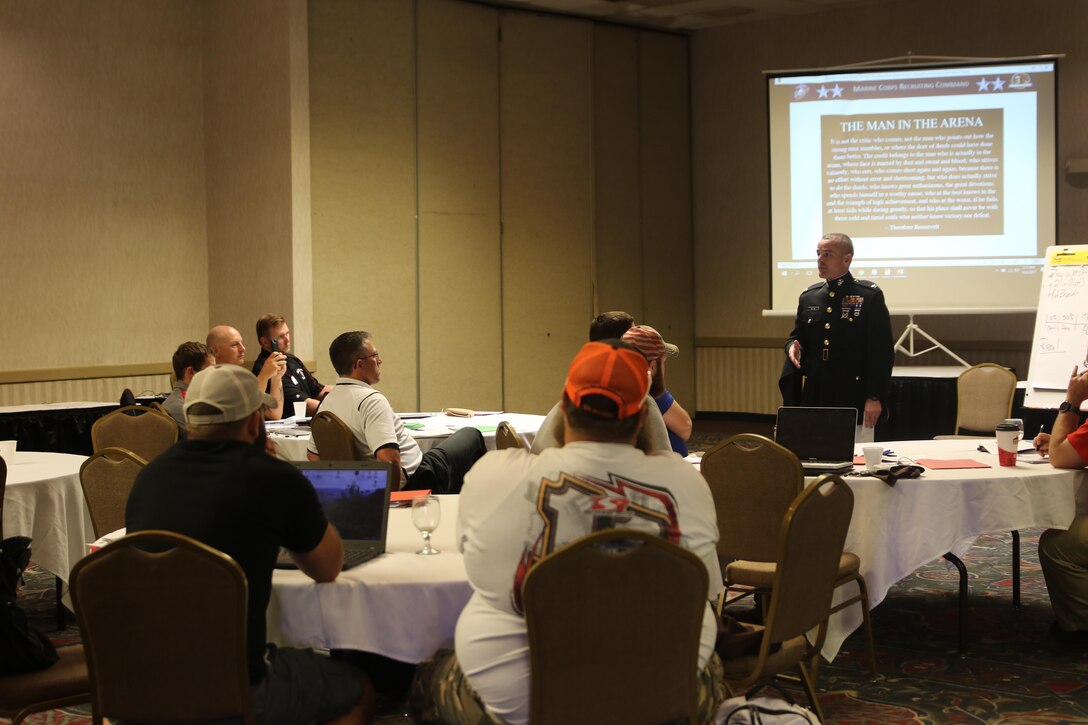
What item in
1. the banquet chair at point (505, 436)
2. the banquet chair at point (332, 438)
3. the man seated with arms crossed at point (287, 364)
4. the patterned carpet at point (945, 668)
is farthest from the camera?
the man seated with arms crossed at point (287, 364)

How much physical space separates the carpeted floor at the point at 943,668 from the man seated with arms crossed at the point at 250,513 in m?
1.12

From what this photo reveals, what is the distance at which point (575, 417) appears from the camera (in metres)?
2.42

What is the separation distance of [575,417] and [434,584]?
2.03 feet

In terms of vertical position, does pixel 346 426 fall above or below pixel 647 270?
below

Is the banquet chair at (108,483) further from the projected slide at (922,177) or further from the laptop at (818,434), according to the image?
the projected slide at (922,177)

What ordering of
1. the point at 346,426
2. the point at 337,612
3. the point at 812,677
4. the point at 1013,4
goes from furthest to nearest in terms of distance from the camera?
the point at 1013,4
the point at 346,426
the point at 812,677
the point at 337,612

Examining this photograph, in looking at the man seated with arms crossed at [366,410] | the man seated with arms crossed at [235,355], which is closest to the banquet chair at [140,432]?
the man seated with arms crossed at [366,410]

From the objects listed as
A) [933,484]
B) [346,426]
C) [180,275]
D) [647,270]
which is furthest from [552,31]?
[933,484]

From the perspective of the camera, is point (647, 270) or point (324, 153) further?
point (647, 270)

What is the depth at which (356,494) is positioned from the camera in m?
2.99

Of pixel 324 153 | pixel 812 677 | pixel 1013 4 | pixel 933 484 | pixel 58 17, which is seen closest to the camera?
pixel 812 677

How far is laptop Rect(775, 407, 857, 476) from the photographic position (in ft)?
14.4

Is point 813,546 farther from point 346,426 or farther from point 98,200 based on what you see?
point 98,200

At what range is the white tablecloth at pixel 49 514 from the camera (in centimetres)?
440
